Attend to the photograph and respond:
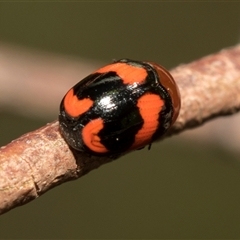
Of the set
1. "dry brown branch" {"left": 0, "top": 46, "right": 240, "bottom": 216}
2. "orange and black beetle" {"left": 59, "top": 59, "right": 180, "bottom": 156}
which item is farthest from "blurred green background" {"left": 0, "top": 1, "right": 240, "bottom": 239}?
"orange and black beetle" {"left": 59, "top": 59, "right": 180, "bottom": 156}

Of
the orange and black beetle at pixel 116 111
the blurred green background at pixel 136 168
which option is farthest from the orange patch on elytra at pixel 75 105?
the blurred green background at pixel 136 168

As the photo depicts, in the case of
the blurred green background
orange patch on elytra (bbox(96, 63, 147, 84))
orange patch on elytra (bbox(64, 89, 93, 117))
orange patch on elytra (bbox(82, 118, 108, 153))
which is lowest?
the blurred green background

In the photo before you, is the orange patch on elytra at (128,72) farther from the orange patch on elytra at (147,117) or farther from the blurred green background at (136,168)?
the blurred green background at (136,168)

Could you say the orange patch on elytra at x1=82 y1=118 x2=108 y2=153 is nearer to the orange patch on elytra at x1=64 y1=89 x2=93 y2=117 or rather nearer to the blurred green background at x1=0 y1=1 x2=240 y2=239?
the orange patch on elytra at x1=64 y1=89 x2=93 y2=117

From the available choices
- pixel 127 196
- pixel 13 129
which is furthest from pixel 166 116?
pixel 127 196

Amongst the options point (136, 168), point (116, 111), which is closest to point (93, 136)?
point (116, 111)

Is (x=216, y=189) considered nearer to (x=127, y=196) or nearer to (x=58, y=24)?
(x=127, y=196)
